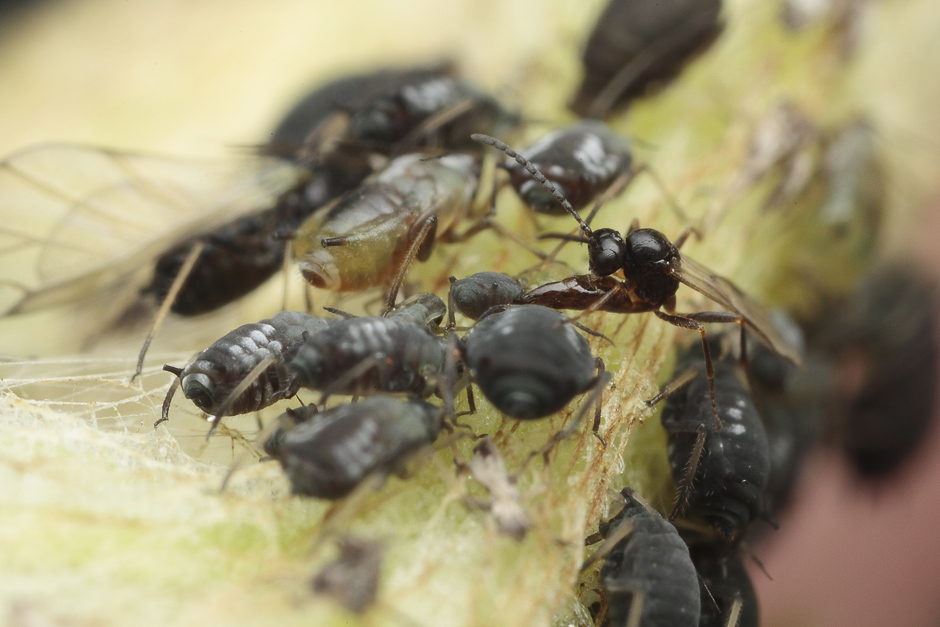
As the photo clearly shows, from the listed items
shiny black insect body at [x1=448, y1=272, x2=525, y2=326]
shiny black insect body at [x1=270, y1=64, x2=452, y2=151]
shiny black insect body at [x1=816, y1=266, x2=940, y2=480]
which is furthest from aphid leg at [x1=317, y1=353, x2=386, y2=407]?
shiny black insect body at [x1=816, y1=266, x2=940, y2=480]

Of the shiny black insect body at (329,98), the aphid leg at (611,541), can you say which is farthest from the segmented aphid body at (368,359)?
the shiny black insect body at (329,98)

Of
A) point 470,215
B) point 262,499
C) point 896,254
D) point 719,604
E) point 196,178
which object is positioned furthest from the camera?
point 896,254

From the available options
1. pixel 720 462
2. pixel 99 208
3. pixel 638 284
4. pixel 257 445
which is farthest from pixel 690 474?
pixel 99 208

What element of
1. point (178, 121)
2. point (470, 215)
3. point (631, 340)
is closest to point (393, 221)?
point (470, 215)

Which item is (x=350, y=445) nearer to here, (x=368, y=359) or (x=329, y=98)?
(x=368, y=359)

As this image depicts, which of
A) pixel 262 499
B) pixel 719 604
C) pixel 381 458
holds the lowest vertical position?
pixel 719 604

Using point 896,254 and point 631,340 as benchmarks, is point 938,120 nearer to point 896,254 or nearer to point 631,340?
point 896,254

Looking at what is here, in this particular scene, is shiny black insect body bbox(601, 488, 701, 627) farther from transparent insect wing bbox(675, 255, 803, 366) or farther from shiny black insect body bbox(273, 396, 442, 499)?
transparent insect wing bbox(675, 255, 803, 366)
